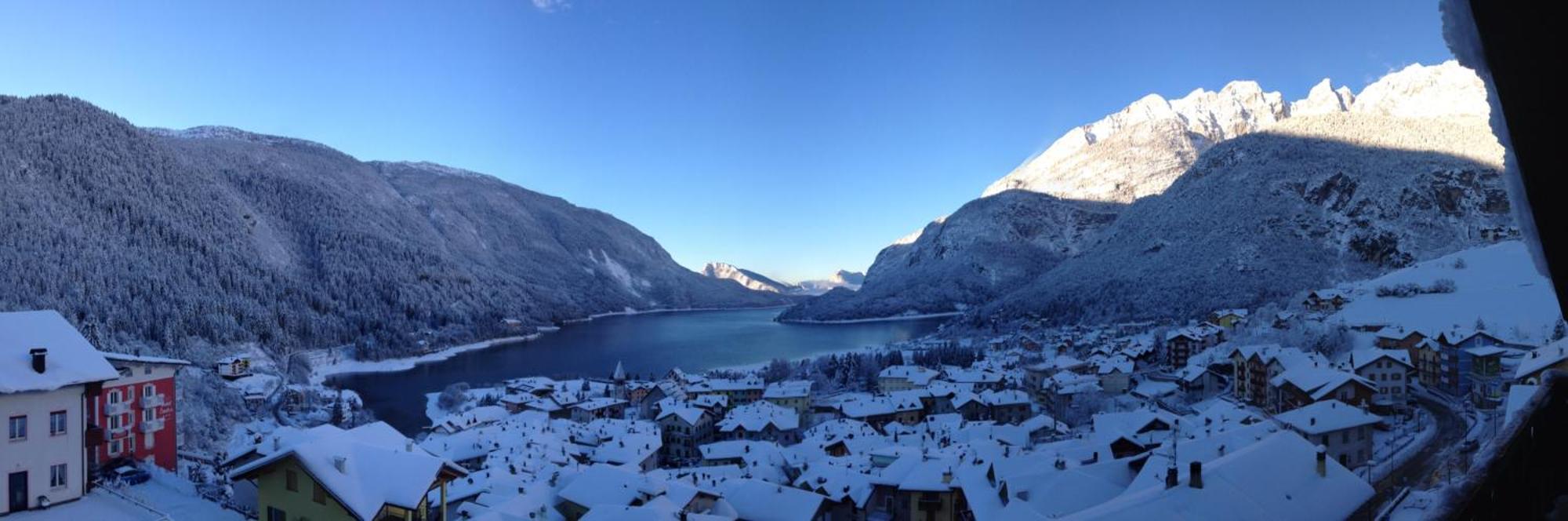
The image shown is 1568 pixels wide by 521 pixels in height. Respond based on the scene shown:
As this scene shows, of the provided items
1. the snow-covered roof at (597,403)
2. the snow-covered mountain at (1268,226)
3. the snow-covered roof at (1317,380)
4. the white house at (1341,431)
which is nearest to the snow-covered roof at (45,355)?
the white house at (1341,431)

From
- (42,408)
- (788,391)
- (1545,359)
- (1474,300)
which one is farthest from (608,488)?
(1474,300)

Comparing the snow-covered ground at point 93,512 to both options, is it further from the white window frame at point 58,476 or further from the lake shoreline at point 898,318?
the lake shoreline at point 898,318

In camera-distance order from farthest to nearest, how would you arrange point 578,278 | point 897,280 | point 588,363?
point 578,278
point 897,280
point 588,363

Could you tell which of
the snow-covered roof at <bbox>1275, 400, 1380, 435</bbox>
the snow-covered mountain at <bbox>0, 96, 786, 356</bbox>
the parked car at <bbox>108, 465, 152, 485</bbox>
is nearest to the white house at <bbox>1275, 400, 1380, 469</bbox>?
Result: the snow-covered roof at <bbox>1275, 400, 1380, 435</bbox>

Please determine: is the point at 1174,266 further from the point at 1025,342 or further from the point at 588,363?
the point at 588,363

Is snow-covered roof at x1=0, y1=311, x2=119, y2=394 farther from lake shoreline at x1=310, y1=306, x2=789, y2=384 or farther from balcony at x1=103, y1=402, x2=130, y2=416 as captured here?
lake shoreline at x1=310, y1=306, x2=789, y2=384

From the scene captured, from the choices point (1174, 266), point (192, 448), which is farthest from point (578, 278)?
point (192, 448)
